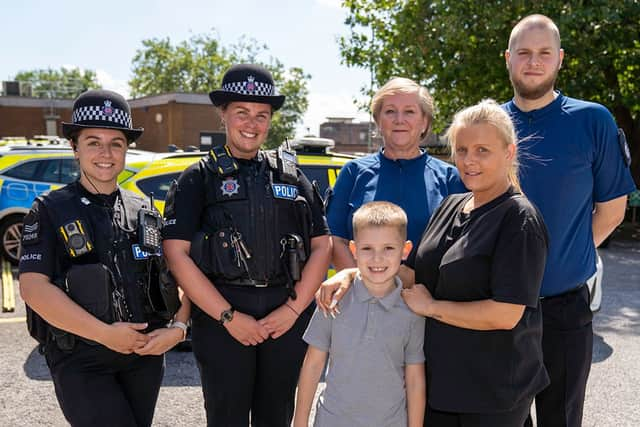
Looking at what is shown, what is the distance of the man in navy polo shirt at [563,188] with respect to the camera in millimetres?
2508

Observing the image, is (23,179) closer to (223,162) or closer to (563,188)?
(223,162)

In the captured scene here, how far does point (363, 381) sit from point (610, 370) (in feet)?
→ 12.1

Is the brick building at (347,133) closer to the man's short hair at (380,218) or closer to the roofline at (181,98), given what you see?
the roofline at (181,98)

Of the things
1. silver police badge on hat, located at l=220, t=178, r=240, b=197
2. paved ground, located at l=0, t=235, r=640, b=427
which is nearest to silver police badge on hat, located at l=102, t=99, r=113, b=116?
silver police badge on hat, located at l=220, t=178, r=240, b=197

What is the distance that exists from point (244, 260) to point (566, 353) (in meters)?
1.49

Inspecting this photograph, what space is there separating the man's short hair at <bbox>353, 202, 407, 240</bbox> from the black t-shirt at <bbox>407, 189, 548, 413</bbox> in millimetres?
176

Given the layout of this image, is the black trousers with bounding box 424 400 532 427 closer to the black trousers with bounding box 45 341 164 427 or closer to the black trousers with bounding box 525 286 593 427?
the black trousers with bounding box 525 286 593 427

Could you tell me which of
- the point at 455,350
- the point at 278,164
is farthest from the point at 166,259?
the point at 455,350

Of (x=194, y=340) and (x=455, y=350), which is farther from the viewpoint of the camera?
(x=194, y=340)

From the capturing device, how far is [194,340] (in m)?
2.66

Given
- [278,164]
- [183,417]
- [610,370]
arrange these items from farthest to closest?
[610,370], [183,417], [278,164]

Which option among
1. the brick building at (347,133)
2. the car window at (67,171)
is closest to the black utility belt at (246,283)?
the car window at (67,171)

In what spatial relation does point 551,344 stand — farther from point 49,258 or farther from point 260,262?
point 49,258

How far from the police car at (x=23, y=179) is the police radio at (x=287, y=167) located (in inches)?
245
